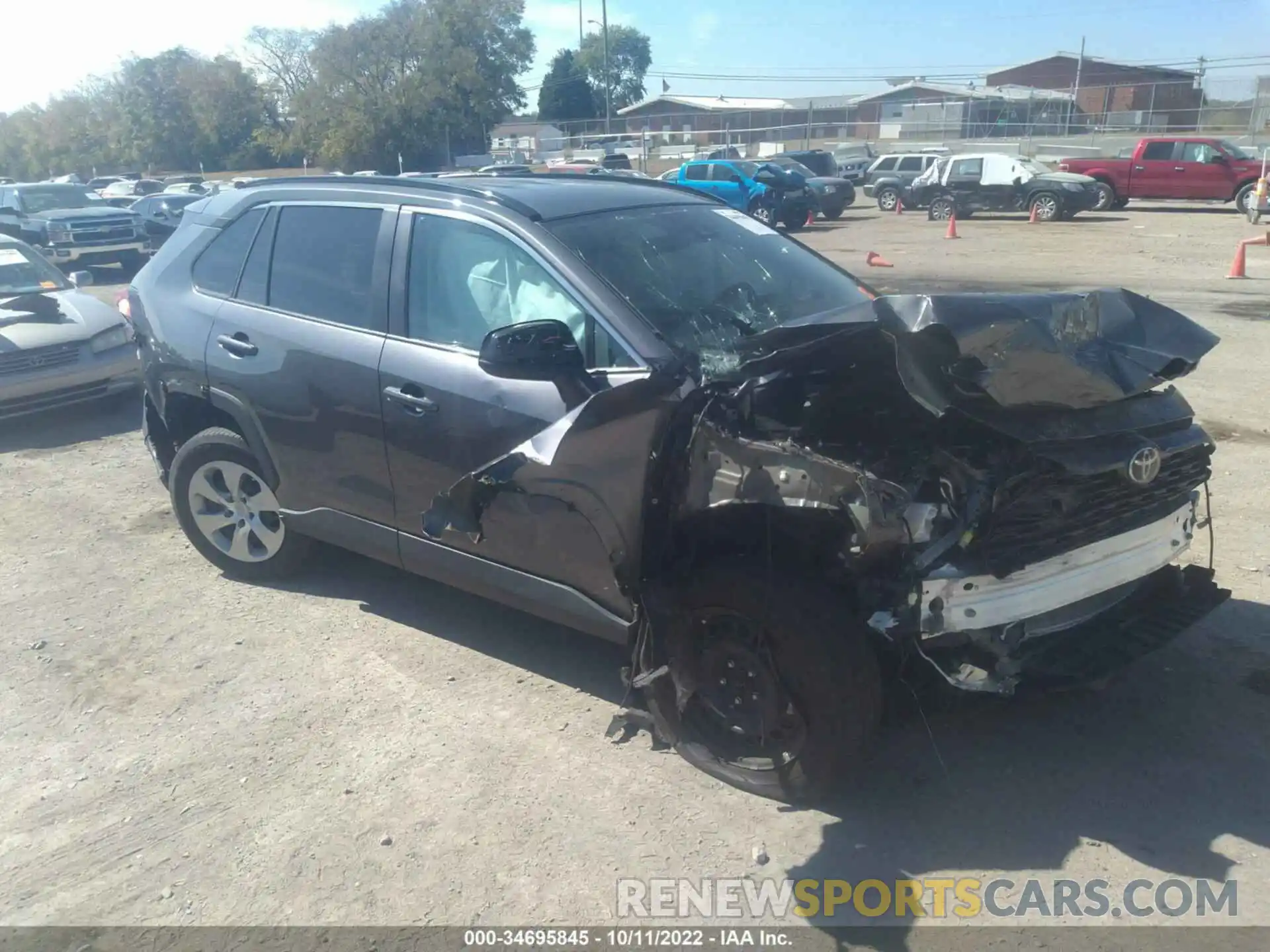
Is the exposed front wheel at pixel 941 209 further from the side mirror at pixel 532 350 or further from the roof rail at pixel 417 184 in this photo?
the side mirror at pixel 532 350

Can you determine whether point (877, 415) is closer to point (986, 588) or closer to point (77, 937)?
point (986, 588)

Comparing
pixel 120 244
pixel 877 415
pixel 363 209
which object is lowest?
pixel 120 244

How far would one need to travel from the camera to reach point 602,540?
3.65 metres

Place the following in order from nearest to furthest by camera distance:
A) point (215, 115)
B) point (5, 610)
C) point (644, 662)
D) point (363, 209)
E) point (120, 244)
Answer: point (644, 662)
point (363, 209)
point (5, 610)
point (120, 244)
point (215, 115)

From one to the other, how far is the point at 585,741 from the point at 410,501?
3.94ft

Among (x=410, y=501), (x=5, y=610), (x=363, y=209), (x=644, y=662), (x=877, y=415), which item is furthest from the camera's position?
(x=5, y=610)

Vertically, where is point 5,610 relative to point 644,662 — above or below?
below

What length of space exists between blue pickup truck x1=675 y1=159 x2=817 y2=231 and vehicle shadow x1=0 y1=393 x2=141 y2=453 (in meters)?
17.6

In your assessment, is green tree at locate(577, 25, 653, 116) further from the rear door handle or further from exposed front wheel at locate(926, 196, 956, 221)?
the rear door handle

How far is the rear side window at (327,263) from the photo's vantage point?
452 cm

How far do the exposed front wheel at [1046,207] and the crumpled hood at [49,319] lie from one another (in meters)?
22.4

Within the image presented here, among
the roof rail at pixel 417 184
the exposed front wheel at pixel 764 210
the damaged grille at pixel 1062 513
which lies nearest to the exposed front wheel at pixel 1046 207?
the exposed front wheel at pixel 764 210

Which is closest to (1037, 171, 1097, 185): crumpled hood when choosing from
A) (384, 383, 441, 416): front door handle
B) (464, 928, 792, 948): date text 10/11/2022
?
(384, 383, 441, 416): front door handle

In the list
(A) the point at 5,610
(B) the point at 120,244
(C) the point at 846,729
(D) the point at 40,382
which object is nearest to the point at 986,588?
(C) the point at 846,729
